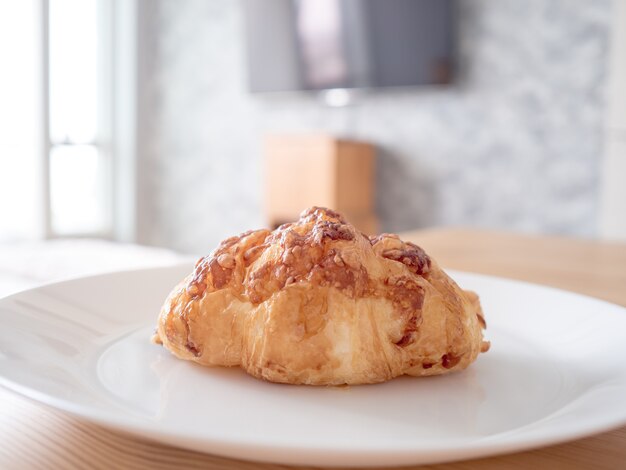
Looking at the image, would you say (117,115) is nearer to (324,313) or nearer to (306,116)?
(306,116)

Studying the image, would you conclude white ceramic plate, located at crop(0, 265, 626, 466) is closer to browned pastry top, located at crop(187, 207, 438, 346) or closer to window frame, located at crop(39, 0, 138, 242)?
browned pastry top, located at crop(187, 207, 438, 346)

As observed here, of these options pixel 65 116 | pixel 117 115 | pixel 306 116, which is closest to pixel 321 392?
pixel 306 116

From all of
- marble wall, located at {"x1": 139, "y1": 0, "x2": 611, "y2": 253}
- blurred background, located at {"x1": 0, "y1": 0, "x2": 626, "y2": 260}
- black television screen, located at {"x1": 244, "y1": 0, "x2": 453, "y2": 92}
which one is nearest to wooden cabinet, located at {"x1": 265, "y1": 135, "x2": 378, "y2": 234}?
blurred background, located at {"x1": 0, "y1": 0, "x2": 626, "y2": 260}

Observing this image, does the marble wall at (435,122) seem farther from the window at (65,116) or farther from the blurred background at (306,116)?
the window at (65,116)

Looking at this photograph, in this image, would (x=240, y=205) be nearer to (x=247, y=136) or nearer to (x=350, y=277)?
(x=247, y=136)

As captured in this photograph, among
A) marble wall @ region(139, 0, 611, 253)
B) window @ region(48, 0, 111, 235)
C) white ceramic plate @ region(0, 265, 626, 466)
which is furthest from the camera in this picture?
window @ region(48, 0, 111, 235)

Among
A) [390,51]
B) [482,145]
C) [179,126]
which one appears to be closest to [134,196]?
[179,126]
